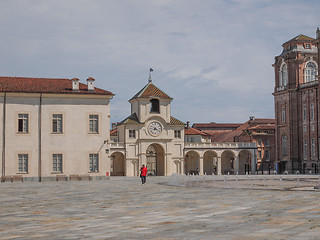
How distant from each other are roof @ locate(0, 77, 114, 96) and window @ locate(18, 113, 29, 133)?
2.09 meters

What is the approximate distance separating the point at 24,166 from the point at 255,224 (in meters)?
35.3

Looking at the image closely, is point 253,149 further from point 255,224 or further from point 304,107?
point 255,224

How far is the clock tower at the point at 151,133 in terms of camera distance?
65.7m

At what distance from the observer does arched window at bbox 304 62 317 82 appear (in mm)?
73500

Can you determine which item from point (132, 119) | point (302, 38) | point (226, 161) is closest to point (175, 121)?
point (132, 119)

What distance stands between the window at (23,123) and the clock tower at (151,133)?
2153 cm

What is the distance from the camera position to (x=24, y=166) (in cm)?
4459

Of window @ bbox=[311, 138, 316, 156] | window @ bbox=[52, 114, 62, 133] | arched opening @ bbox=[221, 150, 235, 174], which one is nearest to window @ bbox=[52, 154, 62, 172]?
window @ bbox=[52, 114, 62, 133]

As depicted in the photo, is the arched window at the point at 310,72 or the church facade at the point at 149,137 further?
the arched window at the point at 310,72

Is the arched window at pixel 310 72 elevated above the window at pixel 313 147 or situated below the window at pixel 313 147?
above

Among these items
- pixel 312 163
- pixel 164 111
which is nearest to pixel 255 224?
pixel 164 111

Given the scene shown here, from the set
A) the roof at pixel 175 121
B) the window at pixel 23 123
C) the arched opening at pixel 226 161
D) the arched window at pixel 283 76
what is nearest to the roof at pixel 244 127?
the arched opening at pixel 226 161

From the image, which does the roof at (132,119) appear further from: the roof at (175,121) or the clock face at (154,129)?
the roof at (175,121)

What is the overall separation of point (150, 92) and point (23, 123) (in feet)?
80.5
